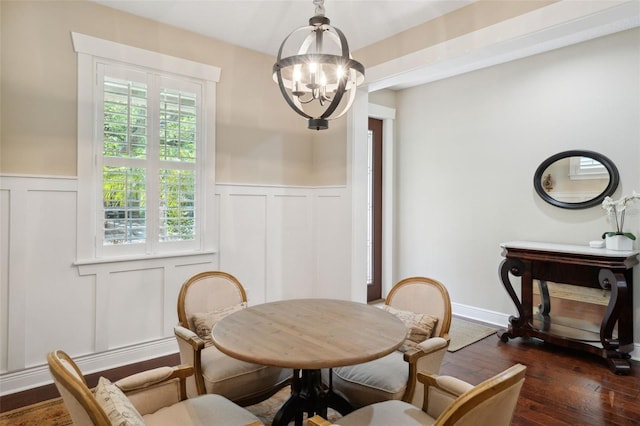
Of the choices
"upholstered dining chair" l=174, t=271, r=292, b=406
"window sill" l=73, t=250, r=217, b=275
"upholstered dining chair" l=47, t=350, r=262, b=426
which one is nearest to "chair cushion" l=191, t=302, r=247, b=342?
"upholstered dining chair" l=174, t=271, r=292, b=406

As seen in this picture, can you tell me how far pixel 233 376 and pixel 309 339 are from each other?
65cm

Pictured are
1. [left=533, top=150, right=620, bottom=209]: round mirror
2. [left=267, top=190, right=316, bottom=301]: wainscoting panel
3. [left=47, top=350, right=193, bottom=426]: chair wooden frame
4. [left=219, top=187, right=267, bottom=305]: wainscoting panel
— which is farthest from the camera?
[left=267, top=190, right=316, bottom=301]: wainscoting panel

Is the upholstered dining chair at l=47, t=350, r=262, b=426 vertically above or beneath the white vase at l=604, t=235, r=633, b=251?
beneath

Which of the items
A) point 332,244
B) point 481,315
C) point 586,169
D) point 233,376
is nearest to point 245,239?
point 332,244

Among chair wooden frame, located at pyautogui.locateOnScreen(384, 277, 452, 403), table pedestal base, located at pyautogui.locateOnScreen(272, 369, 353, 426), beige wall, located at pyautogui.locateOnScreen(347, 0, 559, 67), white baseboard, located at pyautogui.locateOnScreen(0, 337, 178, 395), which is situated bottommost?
white baseboard, located at pyautogui.locateOnScreen(0, 337, 178, 395)

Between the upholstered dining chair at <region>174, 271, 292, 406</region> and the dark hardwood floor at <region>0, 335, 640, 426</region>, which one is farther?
the dark hardwood floor at <region>0, 335, 640, 426</region>

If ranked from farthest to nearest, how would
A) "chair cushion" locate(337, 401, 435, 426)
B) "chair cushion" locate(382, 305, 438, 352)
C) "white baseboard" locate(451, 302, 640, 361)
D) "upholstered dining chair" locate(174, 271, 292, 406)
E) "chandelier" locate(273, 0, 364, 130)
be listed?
"white baseboard" locate(451, 302, 640, 361), "chair cushion" locate(382, 305, 438, 352), "upholstered dining chair" locate(174, 271, 292, 406), "chandelier" locate(273, 0, 364, 130), "chair cushion" locate(337, 401, 435, 426)

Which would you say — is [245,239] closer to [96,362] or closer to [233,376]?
[96,362]

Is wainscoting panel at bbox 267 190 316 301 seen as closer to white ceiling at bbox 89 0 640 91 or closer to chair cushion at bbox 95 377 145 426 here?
white ceiling at bbox 89 0 640 91

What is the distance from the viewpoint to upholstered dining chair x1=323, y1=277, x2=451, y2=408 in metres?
1.99

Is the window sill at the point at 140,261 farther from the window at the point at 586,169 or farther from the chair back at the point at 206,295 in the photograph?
the window at the point at 586,169

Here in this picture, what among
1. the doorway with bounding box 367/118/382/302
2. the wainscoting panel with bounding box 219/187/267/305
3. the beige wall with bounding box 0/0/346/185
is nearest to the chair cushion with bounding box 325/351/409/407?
the wainscoting panel with bounding box 219/187/267/305

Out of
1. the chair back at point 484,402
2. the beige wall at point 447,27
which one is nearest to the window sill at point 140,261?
the beige wall at point 447,27

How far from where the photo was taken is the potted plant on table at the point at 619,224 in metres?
3.27
